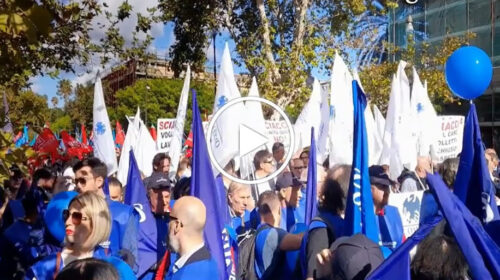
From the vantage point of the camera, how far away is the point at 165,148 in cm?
1054

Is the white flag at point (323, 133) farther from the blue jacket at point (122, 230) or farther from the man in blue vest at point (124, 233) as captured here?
the blue jacket at point (122, 230)

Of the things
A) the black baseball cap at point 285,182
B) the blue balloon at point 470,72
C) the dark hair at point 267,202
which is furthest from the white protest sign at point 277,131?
the dark hair at point 267,202

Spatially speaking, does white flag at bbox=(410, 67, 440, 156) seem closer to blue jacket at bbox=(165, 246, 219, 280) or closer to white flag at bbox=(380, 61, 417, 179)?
white flag at bbox=(380, 61, 417, 179)

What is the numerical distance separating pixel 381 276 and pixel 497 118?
102ft

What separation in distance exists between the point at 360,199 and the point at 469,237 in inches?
37.8

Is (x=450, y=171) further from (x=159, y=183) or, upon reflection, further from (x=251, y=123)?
(x=251, y=123)

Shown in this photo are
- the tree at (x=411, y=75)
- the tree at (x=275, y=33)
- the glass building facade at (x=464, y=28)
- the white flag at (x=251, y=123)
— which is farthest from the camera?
the glass building facade at (x=464, y=28)

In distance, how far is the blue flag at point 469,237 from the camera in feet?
7.34

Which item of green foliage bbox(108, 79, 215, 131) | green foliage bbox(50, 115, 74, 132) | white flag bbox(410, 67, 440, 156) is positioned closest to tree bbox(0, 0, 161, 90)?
white flag bbox(410, 67, 440, 156)

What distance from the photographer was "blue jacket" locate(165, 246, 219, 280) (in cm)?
280

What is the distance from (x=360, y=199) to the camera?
3.21 metres

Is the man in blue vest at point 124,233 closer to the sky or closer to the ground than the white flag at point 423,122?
closer to the ground

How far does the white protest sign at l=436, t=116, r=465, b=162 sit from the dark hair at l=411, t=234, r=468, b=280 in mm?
7248

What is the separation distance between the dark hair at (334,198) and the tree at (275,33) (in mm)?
12065
